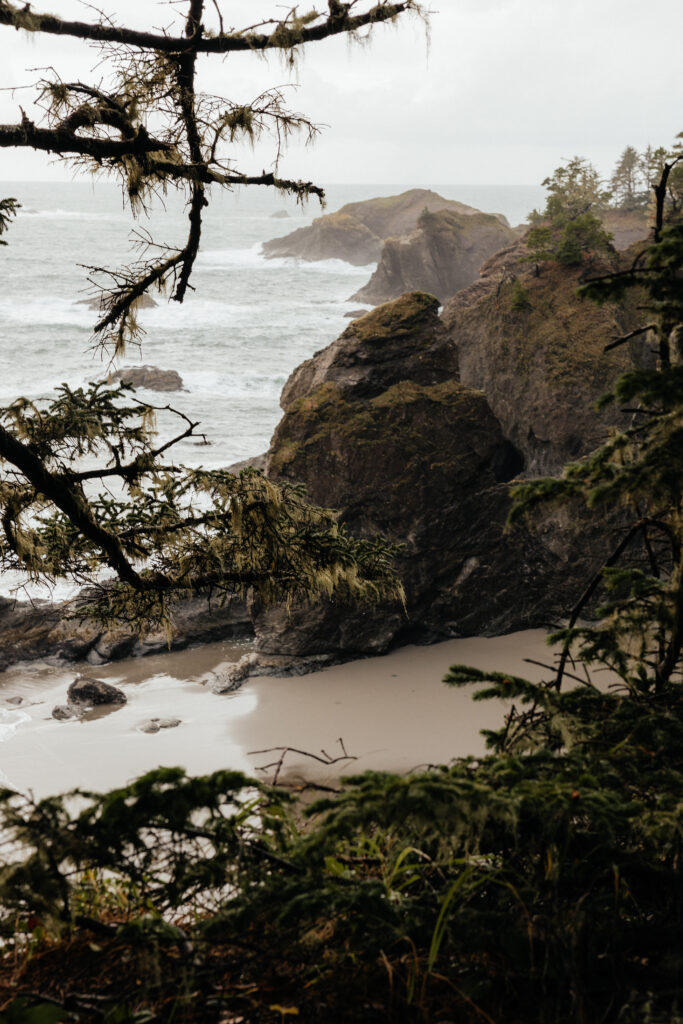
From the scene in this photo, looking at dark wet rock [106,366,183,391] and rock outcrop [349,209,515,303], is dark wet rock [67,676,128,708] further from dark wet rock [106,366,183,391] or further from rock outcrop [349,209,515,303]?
rock outcrop [349,209,515,303]

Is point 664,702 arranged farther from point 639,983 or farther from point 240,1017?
point 240,1017

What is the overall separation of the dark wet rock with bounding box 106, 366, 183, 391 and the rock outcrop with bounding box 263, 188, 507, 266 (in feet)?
147

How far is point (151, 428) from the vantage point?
558 centimetres

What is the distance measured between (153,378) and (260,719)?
24219mm

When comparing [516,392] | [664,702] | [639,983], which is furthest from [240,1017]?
[516,392]

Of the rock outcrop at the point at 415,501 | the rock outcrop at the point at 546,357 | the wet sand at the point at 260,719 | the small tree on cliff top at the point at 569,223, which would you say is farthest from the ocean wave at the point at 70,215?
the wet sand at the point at 260,719

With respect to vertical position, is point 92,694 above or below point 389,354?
below

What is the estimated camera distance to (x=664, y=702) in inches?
108

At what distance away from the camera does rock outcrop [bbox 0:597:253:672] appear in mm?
13773

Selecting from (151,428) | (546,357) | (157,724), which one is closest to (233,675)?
(157,724)

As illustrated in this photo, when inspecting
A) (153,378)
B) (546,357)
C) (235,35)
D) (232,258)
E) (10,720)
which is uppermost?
(232,258)

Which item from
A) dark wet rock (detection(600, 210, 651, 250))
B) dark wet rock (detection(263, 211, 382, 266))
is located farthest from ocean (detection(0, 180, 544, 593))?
dark wet rock (detection(600, 210, 651, 250))

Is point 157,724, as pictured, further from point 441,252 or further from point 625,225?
point 441,252

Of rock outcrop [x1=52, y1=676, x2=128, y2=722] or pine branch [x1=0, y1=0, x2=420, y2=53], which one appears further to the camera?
rock outcrop [x1=52, y1=676, x2=128, y2=722]
